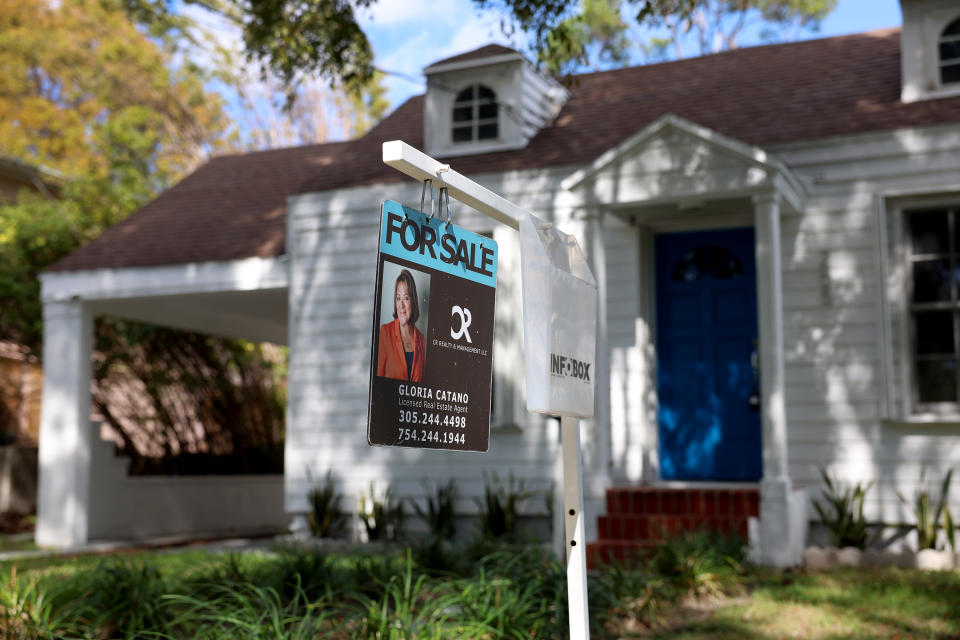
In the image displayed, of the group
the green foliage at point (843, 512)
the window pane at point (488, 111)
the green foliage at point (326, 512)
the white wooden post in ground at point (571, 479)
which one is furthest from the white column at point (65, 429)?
the white wooden post in ground at point (571, 479)

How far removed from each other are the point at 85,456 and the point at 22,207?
5212 millimetres

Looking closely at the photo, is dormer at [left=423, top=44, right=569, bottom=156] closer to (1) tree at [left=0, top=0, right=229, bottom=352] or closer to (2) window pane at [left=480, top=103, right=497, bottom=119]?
(2) window pane at [left=480, top=103, right=497, bottom=119]

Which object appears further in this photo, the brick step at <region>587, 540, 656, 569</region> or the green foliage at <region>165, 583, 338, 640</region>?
the brick step at <region>587, 540, 656, 569</region>

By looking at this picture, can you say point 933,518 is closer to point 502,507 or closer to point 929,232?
point 929,232

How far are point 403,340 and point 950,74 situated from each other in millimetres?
8315

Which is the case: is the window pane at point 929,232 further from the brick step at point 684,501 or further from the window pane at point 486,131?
the window pane at point 486,131

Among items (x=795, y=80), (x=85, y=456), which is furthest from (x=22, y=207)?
(x=795, y=80)

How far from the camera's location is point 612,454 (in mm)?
10359

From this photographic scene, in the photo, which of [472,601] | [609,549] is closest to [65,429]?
[609,549]

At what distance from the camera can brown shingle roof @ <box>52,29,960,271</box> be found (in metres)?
10.1

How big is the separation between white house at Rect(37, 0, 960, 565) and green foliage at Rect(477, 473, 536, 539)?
186 millimetres

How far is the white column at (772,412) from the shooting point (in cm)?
853

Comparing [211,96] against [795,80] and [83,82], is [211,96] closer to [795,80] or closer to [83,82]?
[83,82]

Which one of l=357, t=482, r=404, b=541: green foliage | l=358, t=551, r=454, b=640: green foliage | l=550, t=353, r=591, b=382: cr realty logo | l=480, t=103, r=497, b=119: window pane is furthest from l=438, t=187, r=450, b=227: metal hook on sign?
l=480, t=103, r=497, b=119: window pane
